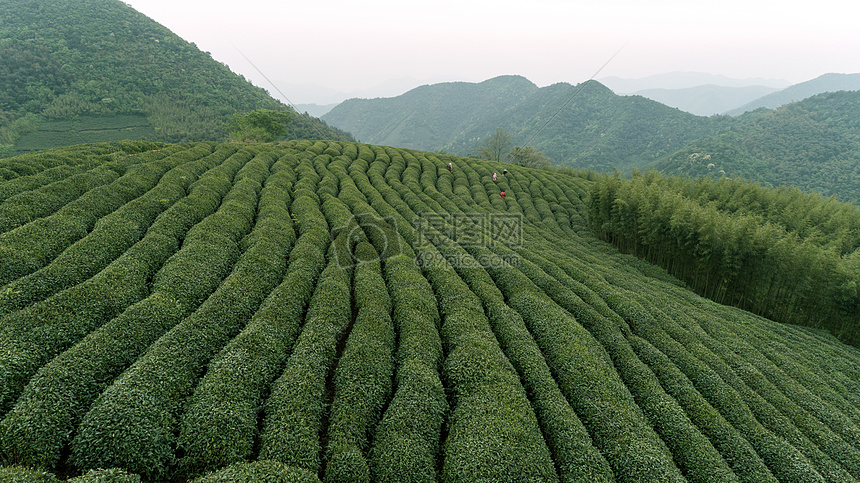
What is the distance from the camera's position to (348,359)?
41.2 feet

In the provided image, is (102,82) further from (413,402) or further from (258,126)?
(413,402)

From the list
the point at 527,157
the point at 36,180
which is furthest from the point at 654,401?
the point at 527,157

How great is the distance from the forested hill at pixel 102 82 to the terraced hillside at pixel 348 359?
77391 mm

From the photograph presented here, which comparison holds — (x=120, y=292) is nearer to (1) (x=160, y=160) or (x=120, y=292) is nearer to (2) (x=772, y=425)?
(1) (x=160, y=160)

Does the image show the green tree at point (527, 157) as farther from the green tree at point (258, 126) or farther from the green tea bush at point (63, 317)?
the green tea bush at point (63, 317)

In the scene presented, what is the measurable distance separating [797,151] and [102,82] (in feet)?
636

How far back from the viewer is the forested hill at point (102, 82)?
81.4 m

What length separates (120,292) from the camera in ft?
44.7

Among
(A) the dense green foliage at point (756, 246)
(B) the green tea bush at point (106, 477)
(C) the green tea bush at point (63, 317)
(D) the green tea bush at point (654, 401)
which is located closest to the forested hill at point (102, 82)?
(A) the dense green foliage at point (756, 246)

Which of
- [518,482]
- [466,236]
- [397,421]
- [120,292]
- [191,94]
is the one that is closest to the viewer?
[518,482]

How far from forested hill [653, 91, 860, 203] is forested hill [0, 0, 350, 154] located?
355 feet

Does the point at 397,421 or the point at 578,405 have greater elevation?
the point at 397,421

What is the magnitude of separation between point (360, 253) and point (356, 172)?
66.0 ft

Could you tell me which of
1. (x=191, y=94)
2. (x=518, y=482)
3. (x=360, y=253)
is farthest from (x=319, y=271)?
(x=191, y=94)
